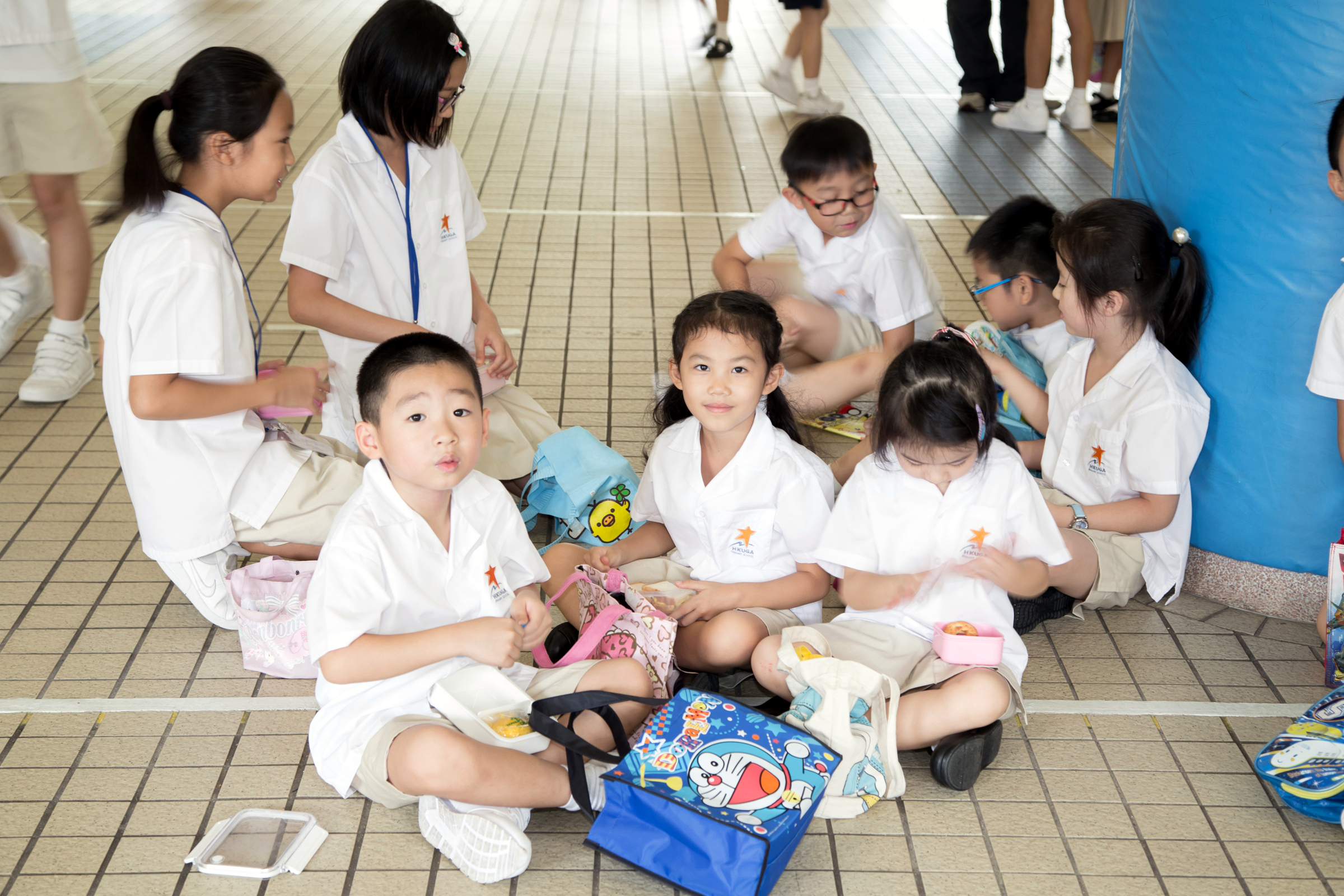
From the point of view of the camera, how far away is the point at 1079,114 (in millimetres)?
6023

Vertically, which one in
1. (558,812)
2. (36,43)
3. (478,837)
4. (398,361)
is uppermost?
(36,43)

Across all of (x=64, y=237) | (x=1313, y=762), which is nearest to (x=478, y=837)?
(x=1313, y=762)

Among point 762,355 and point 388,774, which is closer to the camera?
point 388,774

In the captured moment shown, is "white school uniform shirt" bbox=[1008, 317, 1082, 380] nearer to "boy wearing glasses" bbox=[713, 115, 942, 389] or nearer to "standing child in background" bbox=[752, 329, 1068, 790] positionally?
"boy wearing glasses" bbox=[713, 115, 942, 389]

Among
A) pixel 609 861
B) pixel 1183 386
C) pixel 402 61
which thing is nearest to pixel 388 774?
pixel 609 861

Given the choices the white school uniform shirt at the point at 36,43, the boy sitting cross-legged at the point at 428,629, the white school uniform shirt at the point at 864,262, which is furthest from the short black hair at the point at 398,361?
the white school uniform shirt at the point at 36,43

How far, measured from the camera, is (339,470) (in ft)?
8.05

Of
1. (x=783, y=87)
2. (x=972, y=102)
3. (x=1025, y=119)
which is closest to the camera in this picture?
(x=1025, y=119)

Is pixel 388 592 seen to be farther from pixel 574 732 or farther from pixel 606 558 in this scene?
pixel 606 558

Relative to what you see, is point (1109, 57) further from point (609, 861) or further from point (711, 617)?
point (609, 861)

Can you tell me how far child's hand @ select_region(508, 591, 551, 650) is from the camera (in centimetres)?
201

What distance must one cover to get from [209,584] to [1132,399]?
1.99 m

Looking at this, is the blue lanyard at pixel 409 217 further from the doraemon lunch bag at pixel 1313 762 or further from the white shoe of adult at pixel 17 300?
the doraemon lunch bag at pixel 1313 762

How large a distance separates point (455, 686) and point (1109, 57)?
5862 millimetres
